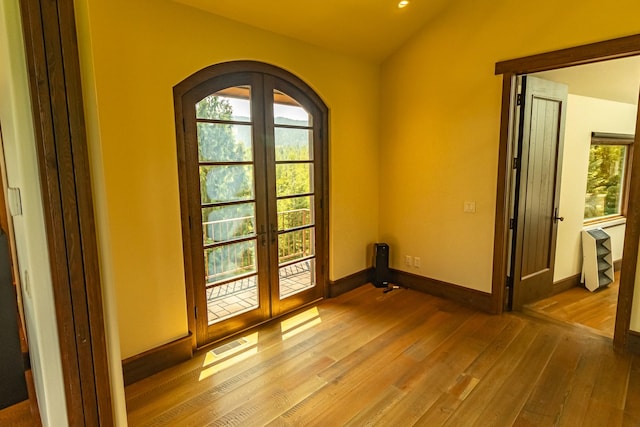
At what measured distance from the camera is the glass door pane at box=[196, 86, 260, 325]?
293cm

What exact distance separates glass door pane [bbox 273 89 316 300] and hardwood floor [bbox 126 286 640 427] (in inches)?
19.8

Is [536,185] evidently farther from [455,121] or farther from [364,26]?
[364,26]

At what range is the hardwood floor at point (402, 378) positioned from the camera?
2.27 m

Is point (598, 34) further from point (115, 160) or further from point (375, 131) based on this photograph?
point (115, 160)

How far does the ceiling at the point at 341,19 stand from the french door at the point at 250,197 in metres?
0.46

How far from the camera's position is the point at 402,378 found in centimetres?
265

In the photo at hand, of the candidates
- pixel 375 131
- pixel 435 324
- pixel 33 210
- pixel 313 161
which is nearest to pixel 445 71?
pixel 375 131

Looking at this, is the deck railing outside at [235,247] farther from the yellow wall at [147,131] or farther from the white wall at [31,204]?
the white wall at [31,204]

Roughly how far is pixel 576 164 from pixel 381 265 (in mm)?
2655

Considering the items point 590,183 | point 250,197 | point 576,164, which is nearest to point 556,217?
point 576,164

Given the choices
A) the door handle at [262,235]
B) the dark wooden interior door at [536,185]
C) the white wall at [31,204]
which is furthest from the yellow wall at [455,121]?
the white wall at [31,204]

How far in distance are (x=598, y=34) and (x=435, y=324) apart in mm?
2769

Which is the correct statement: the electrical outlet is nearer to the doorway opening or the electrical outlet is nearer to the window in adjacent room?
the doorway opening

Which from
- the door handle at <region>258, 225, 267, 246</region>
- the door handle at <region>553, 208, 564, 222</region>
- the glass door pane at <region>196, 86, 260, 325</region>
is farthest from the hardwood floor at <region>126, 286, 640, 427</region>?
the door handle at <region>553, 208, 564, 222</region>
